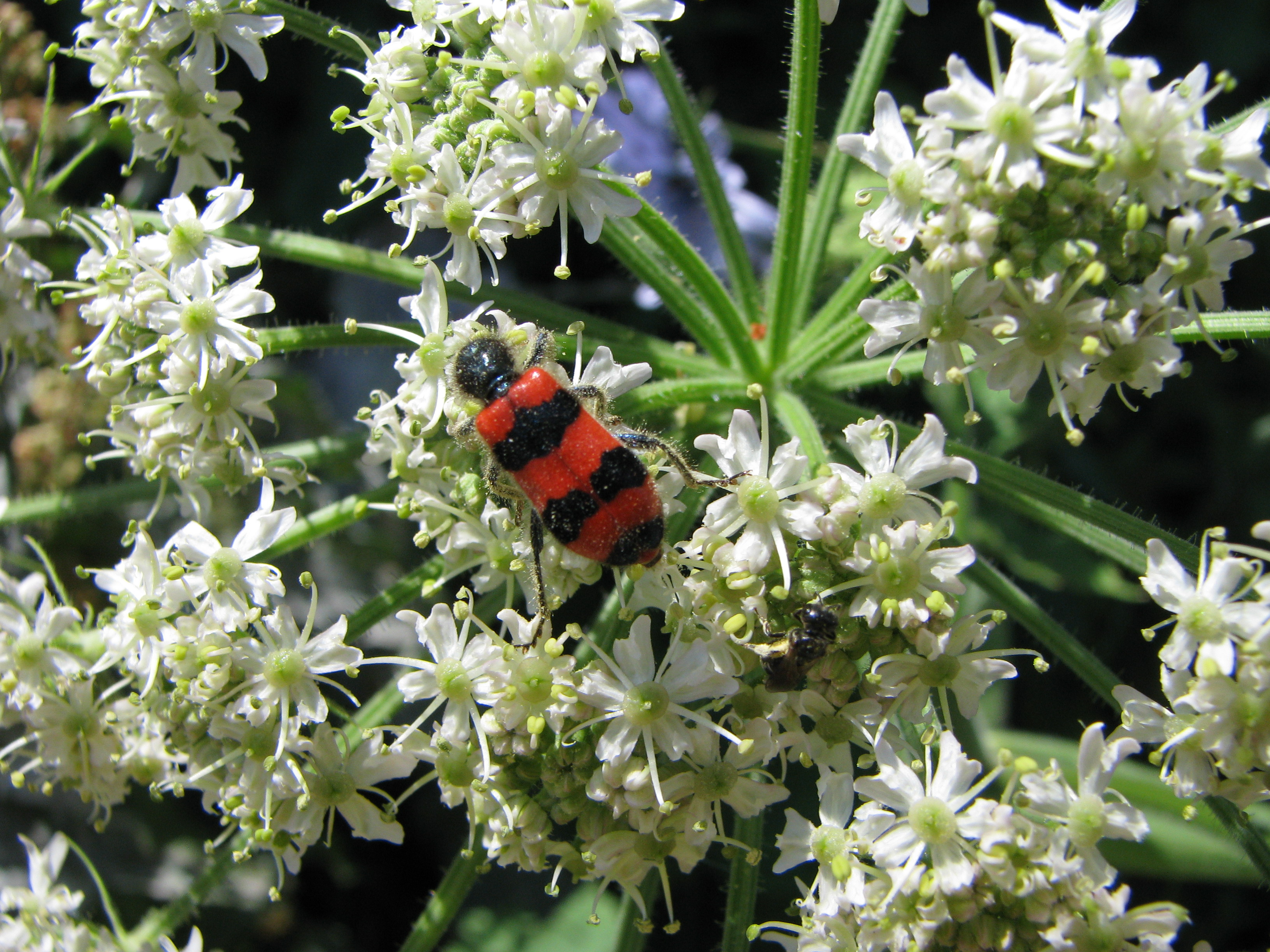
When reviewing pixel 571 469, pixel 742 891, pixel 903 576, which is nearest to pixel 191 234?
pixel 571 469

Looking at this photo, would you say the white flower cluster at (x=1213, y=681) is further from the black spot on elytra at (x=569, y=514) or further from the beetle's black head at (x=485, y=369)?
the beetle's black head at (x=485, y=369)

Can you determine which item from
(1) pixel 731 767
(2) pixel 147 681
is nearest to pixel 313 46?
(2) pixel 147 681

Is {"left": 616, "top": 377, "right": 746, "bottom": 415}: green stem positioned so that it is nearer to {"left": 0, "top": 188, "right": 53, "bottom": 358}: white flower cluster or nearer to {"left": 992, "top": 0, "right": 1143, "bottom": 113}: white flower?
{"left": 992, "top": 0, "right": 1143, "bottom": 113}: white flower

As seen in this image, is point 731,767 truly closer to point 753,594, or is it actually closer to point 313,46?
point 753,594

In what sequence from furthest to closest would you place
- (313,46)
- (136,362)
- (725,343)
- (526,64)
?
(313,46), (725,343), (136,362), (526,64)

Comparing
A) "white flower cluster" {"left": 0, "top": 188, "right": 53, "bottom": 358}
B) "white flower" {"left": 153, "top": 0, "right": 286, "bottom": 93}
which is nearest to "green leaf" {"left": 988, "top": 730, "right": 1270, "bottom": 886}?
"white flower" {"left": 153, "top": 0, "right": 286, "bottom": 93}

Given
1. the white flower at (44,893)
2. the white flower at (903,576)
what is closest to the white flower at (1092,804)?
the white flower at (903,576)
